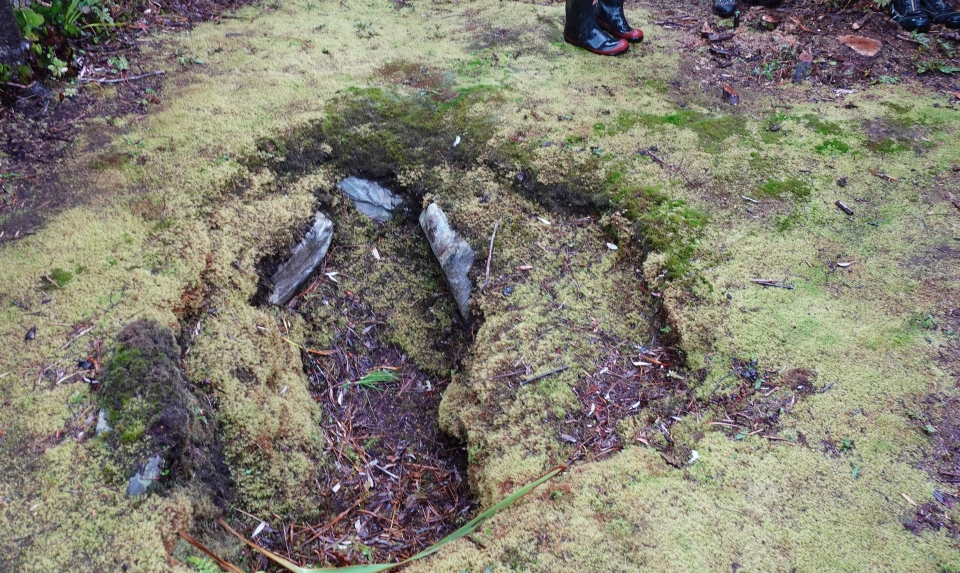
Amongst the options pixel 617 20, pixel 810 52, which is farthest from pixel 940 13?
pixel 617 20

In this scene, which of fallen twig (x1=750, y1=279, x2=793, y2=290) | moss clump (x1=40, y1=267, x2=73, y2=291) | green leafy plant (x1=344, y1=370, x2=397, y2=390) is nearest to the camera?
moss clump (x1=40, y1=267, x2=73, y2=291)

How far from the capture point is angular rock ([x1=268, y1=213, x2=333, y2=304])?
3.77 m

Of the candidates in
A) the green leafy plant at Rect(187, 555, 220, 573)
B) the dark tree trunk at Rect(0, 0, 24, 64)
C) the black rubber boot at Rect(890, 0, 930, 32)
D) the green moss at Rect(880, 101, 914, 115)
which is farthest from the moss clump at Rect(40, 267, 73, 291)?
the black rubber boot at Rect(890, 0, 930, 32)

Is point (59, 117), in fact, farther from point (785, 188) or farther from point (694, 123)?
point (785, 188)

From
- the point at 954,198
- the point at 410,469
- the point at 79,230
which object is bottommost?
the point at 410,469

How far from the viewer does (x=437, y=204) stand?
4086 mm

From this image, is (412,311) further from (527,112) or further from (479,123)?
(527,112)

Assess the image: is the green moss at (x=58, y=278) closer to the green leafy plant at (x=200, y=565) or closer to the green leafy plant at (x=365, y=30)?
the green leafy plant at (x=200, y=565)

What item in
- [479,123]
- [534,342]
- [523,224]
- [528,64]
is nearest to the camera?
[534,342]

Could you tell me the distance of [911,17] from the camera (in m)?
5.27

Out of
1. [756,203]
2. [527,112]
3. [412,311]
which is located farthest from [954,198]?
[412,311]

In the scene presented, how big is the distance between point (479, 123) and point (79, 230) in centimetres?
280

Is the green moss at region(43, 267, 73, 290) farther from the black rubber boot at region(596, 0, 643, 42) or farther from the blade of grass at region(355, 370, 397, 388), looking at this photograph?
the black rubber boot at region(596, 0, 643, 42)

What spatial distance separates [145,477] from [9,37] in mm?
3778
